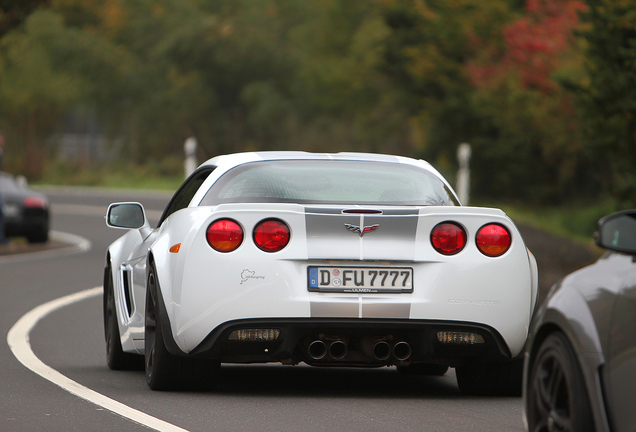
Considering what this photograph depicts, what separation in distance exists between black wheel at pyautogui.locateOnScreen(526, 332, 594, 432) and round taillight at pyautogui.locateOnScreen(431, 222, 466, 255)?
166 cm

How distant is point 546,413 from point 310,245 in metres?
2.03

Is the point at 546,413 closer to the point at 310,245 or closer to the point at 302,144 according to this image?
the point at 310,245

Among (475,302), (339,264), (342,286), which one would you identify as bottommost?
(475,302)

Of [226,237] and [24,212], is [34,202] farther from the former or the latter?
[226,237]

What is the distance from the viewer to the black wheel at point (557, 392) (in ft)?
14.1

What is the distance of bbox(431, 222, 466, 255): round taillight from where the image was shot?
6438 mm

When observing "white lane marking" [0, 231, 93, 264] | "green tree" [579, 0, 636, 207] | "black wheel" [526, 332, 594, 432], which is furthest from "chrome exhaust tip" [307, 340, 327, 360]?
"white lane marking" [0, 231, 93, 264]

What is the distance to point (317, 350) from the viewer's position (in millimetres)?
6500

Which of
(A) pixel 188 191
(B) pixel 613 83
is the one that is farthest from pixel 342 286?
(B) pixel 613 83

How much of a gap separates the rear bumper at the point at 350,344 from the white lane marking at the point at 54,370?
529 millimetres

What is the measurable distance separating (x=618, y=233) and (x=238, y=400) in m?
3.08

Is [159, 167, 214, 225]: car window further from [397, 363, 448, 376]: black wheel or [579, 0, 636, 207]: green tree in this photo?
[579, 0, 636, 207]: green tree

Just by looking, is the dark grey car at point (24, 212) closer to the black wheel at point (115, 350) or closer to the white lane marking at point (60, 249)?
the white lane marking at point (60, 249)

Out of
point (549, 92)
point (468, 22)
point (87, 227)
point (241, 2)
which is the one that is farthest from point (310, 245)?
point (241, 2)
